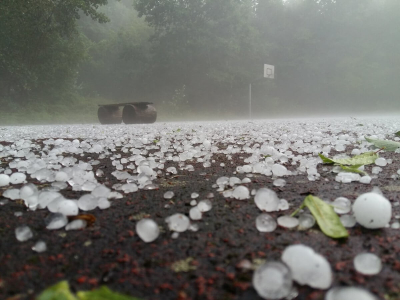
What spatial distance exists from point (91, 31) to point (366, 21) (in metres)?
20.6

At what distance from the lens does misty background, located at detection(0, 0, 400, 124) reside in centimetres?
1241

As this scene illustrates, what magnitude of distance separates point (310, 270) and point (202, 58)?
18.4 m

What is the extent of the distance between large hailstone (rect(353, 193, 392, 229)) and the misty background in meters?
12.7

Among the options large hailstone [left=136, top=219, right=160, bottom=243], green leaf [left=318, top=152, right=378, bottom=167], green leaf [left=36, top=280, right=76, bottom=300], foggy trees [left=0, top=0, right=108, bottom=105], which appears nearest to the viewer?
green leaf [left=36, top=280, right=76, bottom=300]

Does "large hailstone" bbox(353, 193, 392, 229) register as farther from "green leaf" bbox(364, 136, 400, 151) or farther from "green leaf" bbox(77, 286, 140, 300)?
Answer: "green leaf" bbox(364, 136, 400, 151)

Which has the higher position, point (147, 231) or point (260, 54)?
point (260, 54)

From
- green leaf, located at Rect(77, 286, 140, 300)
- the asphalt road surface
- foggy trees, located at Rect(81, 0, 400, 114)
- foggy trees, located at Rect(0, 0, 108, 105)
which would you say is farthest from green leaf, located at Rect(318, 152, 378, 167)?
foggy trees, located at Rect(81, 0, 400, 114)

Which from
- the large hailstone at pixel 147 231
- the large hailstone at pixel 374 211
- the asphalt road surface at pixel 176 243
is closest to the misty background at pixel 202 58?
the asphalt road surface at pixel 176 243

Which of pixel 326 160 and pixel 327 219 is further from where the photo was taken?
pixel 326 160

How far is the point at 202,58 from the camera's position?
1783cm

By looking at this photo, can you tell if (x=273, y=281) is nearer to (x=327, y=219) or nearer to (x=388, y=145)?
(x=327, y=219)

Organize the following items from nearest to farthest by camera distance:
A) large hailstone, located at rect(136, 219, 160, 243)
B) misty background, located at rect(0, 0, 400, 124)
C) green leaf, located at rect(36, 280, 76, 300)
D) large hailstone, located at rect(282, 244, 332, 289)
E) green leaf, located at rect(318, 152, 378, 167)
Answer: green leaf, located at rect(36, 280, 76, 300), large hailstone, located at rect(282, 244, 332, 289), large hailstone, located at rect(136, 219, 160, 243), green leaf, located at rect(318, 152, 378, 167), misty background, located at rect(0, 0, 400, 124)

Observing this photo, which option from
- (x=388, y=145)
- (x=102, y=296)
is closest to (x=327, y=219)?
(x=102, y=296)

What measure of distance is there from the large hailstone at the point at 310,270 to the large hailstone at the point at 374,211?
274 millimetres
